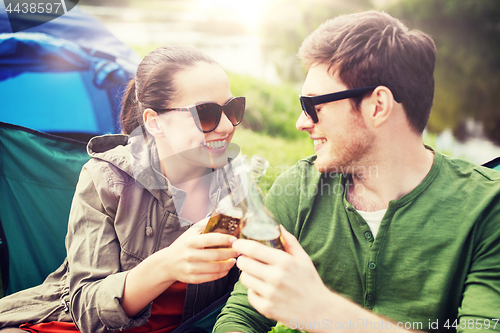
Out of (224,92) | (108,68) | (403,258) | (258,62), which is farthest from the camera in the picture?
(258,62)

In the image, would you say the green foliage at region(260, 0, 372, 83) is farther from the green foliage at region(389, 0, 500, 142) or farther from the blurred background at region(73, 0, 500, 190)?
the green foliage at region(389, 0, 500, 142)

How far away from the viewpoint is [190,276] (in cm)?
131

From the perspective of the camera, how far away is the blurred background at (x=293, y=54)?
5.90m

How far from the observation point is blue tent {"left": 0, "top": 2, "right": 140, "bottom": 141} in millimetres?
2430

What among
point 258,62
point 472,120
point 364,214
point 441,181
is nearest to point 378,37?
point 441,181

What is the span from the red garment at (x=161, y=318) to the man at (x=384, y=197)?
1.01ft

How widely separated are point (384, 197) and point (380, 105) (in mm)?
408

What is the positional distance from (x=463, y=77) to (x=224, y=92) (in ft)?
38.5

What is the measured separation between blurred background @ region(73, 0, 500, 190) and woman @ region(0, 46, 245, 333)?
1914mm

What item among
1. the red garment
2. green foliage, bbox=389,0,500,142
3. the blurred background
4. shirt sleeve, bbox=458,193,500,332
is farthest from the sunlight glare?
shirt sleeve, bbox=458,193,500,332

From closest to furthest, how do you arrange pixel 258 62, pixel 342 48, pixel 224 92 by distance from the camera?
pixel 342 48
pixel 224 92
pixel 258 62

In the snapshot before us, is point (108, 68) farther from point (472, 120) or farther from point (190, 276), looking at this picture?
point (472, 120)

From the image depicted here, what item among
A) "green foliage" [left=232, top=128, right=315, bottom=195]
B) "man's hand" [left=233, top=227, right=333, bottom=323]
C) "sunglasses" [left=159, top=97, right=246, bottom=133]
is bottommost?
"green foliage" [left=232, top=128, right=315, bottom=195]

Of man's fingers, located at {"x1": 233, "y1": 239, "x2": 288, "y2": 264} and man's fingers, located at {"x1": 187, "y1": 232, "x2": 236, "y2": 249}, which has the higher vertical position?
man's fingers, located at {"x1": 233, "y1": 239, "x2": 288, "y2": 264}
